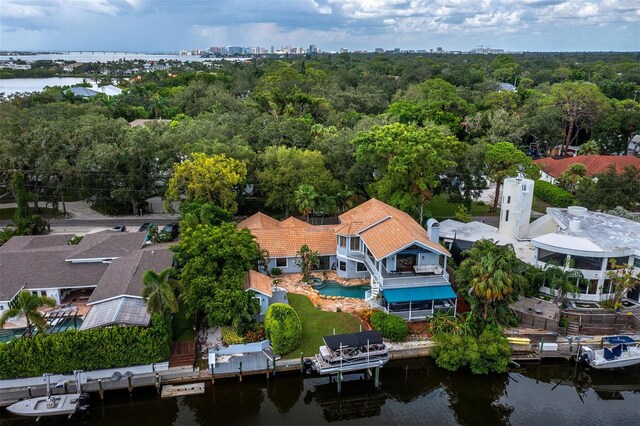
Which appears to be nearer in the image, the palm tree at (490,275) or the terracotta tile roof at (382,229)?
the palm tree at (490,275)

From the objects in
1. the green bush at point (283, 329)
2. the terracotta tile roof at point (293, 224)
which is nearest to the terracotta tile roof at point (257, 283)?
the green bush at point (283, 329)

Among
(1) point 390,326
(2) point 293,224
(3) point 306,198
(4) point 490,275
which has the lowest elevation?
(1) point 390,326

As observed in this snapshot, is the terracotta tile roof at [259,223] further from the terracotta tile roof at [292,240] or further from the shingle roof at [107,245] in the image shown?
the shingle roof at [107,245]

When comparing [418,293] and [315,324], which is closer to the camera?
[315,324]

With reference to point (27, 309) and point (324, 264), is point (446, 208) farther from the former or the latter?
point (27, 309)

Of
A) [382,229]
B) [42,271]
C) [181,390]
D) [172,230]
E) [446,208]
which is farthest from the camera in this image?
[446,208]

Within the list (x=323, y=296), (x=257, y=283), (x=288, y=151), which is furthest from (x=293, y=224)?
(x=257, y=283)

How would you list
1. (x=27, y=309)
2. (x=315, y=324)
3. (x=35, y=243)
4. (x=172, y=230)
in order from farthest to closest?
(x=172, y=230), (x=35, y=243), (x=315, y=324), (x=27, y=309)
